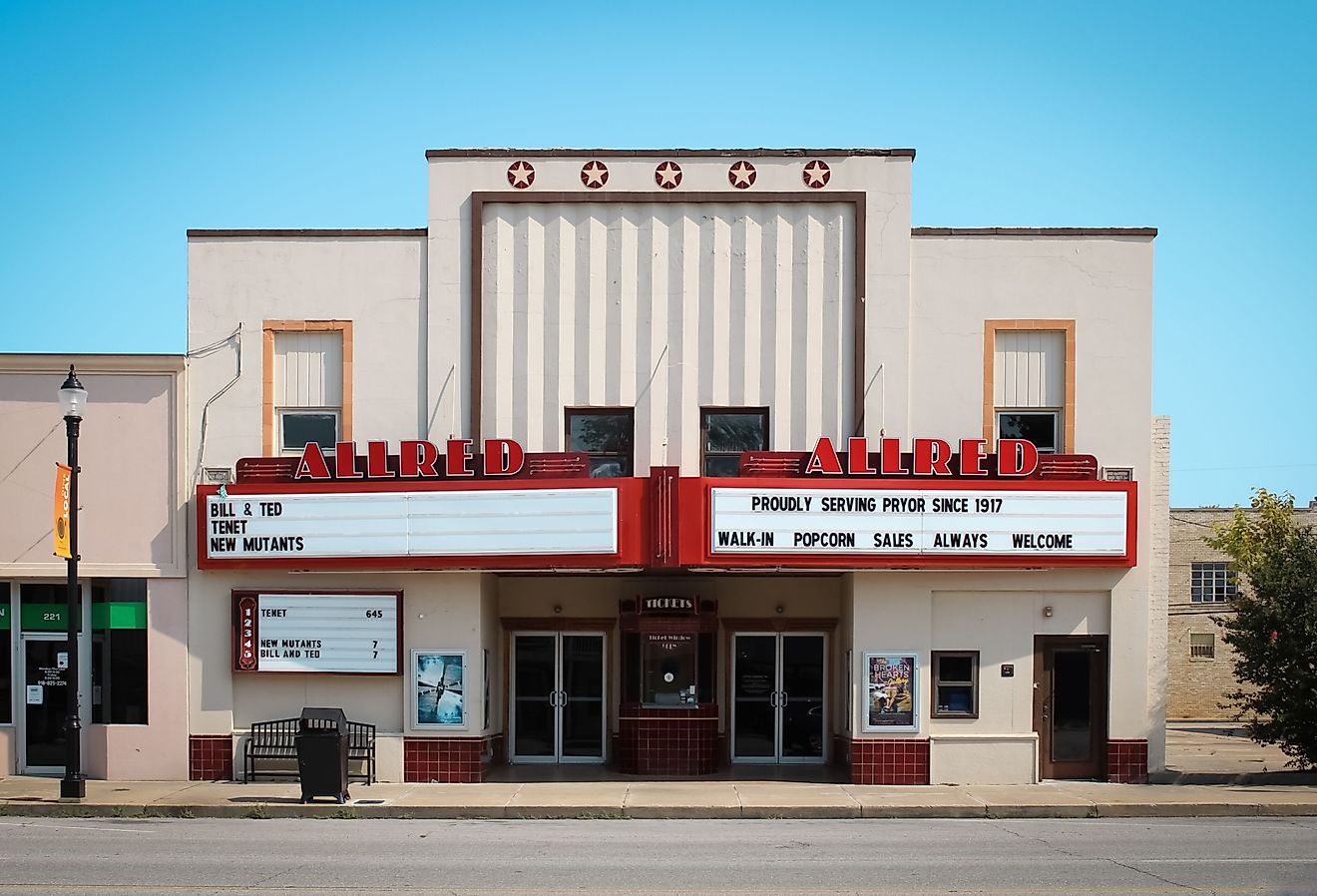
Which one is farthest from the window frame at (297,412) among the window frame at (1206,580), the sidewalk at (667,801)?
the window frame at (1206,580)

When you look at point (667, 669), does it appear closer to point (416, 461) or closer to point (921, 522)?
point (921, 522)

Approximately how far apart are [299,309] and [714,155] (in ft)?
23.9

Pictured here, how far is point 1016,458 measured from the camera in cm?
2109

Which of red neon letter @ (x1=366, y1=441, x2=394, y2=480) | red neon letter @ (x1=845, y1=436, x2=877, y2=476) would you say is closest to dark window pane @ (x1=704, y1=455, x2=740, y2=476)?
red neon letter @ (x1=845, y1=436, x2=877, y2=476)

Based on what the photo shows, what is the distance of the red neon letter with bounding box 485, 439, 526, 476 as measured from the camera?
21.0 m

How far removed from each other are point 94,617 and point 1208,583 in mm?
34449

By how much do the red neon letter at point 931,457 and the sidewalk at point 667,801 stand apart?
4.92 m

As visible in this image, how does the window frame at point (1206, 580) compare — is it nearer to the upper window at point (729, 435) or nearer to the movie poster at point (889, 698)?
the movie poster at point (889, 698)

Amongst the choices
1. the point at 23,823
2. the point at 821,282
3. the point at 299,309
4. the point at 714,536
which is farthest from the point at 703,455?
the point at 23,823

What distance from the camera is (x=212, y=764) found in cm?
2186

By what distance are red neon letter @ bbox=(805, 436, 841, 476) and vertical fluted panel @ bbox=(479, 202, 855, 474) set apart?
1.23 meters

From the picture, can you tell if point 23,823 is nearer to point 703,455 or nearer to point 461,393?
point 461,393

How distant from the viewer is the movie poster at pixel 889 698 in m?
21.5

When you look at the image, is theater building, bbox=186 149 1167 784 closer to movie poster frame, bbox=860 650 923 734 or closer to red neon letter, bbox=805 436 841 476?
movie poster frame, bbox=860 650 923 734
